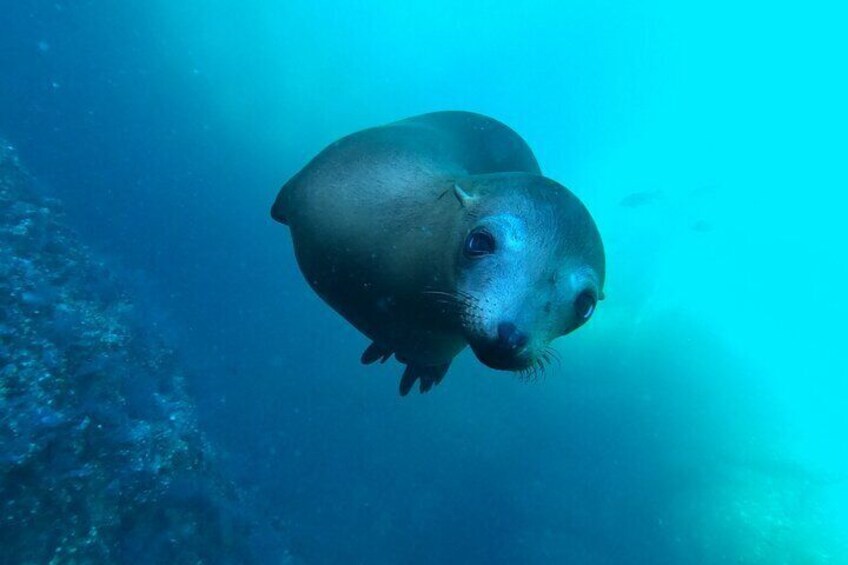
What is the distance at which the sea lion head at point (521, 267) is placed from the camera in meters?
1.92

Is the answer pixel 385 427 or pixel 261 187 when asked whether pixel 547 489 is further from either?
pixel 261 187

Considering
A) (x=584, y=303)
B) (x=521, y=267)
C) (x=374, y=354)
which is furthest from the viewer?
(x=374, y=354)

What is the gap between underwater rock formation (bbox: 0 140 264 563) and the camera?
6.72 metres

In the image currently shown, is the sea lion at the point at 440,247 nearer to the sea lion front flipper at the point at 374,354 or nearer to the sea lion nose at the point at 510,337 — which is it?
the sea lion nose at the point at 510,337

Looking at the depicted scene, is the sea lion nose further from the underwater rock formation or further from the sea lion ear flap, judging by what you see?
the underwater rock formation

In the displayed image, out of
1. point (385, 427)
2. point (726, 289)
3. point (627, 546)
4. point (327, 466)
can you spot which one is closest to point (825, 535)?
point (627, 546)

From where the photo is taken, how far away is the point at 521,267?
203cm

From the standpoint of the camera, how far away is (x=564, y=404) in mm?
15148

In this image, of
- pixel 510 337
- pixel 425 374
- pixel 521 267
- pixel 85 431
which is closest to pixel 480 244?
pixel 521 267

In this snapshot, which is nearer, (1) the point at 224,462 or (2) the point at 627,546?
(1) the point at 224,462

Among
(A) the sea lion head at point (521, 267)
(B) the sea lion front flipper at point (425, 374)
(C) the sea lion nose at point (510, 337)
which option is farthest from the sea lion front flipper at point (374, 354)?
(C) the sea lion nose at point (510, 337)

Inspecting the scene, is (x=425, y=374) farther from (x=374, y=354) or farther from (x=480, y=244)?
(x=480, y=244)

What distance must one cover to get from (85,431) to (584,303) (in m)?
8.01

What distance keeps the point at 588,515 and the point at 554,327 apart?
1305cm
